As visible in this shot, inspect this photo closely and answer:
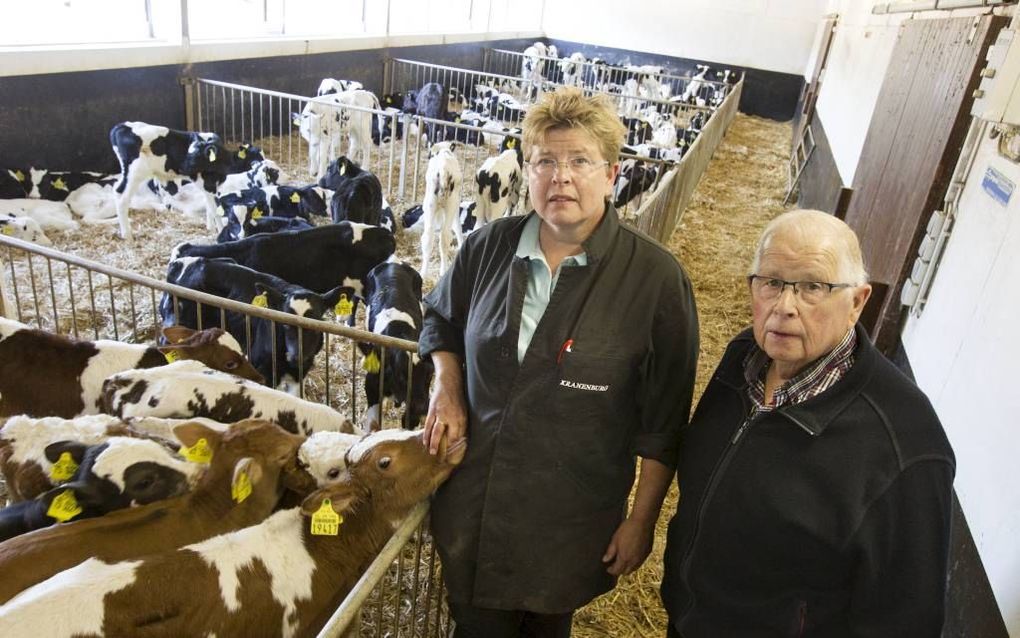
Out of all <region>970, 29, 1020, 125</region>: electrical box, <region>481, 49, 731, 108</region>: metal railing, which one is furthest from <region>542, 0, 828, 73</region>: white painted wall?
<region>970, 29, 1020, 125</region>: electrical box

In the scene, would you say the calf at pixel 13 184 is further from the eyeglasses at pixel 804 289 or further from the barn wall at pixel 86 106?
the eyeglasses at pixel 804 289

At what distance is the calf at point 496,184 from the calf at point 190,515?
5.44m

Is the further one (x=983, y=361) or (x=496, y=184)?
(x=496, y=184)

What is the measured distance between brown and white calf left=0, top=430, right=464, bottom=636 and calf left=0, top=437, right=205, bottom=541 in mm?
498

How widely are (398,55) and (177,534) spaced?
15.3 meters

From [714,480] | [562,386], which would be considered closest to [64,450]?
[562,386]

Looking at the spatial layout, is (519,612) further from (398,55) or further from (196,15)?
(398,55)

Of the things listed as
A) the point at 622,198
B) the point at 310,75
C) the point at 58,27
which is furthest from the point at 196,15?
the point at 622,198

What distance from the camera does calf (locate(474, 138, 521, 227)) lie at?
7.93 m

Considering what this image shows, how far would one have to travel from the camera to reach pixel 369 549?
98.5 inches

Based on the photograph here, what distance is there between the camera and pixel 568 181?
6.31 ft

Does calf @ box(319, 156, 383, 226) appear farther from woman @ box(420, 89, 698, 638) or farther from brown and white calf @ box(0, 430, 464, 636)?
woman @ box(420, 89, 698, 638)

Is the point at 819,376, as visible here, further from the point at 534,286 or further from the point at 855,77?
the point at 855,77

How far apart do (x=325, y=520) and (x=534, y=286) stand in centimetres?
103
